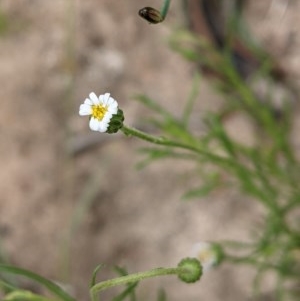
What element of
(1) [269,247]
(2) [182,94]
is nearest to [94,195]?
(2) [182,94]

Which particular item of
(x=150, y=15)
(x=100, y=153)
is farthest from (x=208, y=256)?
(x=100, y=153)

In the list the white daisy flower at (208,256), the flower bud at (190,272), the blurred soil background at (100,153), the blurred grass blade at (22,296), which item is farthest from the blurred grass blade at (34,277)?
the blurred soil background at (100,153)

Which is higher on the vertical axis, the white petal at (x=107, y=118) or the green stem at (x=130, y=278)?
the white petal at (x=107, y=118)

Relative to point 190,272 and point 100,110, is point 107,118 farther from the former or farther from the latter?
point 190,272

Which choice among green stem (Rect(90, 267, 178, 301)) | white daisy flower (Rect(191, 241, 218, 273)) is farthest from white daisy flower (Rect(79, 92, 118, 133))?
white daisy flower (Rect(191, 241, 218, 273))

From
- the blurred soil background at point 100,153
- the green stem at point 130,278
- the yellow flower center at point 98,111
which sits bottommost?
the green stem at point 130,278

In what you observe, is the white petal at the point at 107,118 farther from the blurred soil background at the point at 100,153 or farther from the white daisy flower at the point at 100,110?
the blurred soil background at the point at 100,153

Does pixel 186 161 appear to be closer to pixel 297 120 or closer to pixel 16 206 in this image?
pixel 297 120
